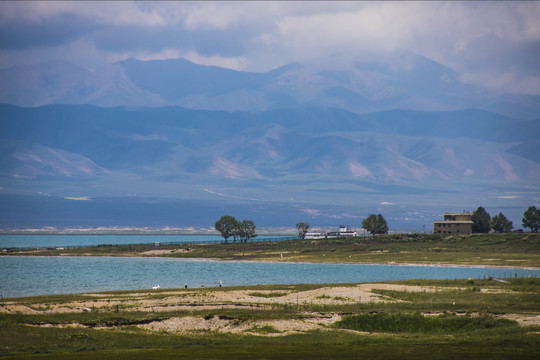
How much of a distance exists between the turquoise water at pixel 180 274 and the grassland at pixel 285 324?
19922 mm

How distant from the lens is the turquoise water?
9562cm

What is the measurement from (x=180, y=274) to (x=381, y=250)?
5297 cm

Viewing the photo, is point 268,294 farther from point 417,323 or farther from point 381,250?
point 381,250

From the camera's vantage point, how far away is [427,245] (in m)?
159

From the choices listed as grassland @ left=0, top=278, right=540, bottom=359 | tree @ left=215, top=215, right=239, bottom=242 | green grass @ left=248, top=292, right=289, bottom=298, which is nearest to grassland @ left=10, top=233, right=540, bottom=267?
tree @ left=215, top=215, right=239, bottom=242

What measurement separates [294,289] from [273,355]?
3579 cm

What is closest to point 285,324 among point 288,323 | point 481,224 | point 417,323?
point 288,323

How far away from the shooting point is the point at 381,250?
15325cm

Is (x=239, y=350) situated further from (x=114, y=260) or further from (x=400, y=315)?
(x=114, y=260)

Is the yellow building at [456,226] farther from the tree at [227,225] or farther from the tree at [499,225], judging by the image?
the tree at [227,225]

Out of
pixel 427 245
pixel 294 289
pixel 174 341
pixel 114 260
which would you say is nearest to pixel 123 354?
pixel 174 341

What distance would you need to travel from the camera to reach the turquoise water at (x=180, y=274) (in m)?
95.6

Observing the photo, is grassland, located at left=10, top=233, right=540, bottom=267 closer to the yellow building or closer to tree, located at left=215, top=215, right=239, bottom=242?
the yellow building

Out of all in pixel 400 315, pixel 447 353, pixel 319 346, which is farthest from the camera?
pixel 400 315
